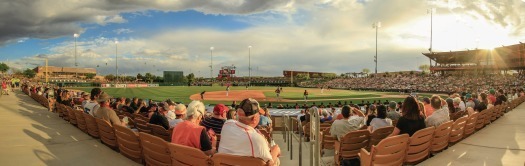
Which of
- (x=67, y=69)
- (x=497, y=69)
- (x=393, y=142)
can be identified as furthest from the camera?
(x=67, y=69)

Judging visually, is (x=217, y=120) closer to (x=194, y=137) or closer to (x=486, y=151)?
(x=194, y=137)

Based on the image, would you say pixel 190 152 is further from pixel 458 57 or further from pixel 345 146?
pixel 458 57

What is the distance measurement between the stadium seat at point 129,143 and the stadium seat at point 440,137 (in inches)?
219

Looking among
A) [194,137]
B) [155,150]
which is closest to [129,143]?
[155,150]

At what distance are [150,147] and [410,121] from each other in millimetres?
4449

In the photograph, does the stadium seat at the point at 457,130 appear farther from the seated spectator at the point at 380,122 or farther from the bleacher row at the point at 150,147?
the bleacher row at the point at 150,147

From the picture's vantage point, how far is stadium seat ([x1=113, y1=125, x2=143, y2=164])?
213 inches

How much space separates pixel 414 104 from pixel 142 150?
4.89 m

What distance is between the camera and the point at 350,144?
564 cm

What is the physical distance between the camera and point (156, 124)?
6.41 metres

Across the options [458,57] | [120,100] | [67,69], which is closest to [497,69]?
[458,57]

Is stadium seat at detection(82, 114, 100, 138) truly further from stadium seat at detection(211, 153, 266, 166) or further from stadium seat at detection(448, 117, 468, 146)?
stadium seat at detection(448, 117, 468, 146)

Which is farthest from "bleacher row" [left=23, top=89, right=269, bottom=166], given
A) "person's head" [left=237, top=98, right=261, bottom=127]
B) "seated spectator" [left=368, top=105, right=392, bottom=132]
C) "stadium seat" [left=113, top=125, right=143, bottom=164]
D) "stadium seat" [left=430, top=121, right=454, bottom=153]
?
"stadium seat" [left=430, top=121, right=454, bottom=153]

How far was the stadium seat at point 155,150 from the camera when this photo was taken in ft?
14.4
